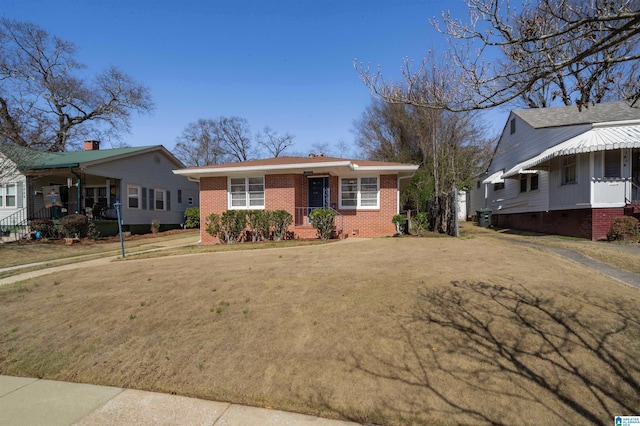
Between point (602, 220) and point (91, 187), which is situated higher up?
point (91, 187)

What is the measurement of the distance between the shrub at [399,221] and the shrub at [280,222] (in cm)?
405

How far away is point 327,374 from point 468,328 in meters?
1.78

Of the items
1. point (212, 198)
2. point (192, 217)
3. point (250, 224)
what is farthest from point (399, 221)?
point (192, 217)

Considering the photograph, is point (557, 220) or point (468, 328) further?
point (557, 220)

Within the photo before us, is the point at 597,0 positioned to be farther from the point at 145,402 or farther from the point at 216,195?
the point at 216,195

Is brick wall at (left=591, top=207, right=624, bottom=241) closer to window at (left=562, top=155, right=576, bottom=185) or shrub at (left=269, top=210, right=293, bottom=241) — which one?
window at (left=562, top=155, right=576, bottom=185)

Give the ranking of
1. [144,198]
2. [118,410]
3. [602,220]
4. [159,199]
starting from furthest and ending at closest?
1. [159,199]
2. [144,198]
3. [602,220]
4. [118,410]

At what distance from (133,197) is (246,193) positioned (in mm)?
9950

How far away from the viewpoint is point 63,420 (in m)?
3.10

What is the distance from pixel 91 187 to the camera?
2102cm

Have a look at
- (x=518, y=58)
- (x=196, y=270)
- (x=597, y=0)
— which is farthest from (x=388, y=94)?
(x=196, y=270)

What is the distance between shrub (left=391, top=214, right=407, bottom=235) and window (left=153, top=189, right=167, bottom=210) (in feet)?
52.8

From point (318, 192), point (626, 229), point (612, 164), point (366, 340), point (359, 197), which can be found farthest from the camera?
point (318, 192)

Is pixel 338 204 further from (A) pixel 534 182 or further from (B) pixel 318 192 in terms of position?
(A) pixel 534 182
